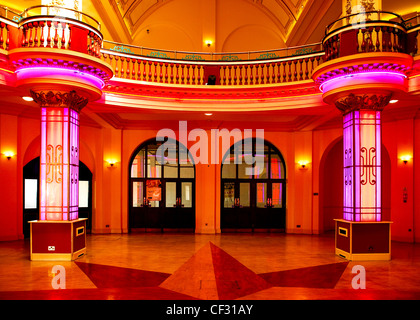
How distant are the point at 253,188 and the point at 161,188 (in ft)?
10.5

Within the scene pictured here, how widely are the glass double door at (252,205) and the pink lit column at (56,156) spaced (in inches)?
249

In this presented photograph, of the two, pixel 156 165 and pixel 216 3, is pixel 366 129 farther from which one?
pixel 216 3

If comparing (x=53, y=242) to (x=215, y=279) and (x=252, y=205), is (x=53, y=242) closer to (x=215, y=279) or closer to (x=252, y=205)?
(x=215, y=279)

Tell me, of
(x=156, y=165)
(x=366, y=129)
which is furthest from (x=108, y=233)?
(x=366, y=129)

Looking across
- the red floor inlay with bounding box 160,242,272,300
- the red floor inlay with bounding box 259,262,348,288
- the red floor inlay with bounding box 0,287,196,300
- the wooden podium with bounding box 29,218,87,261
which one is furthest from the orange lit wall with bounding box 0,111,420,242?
the red floor inlay with bounding box 0,287,196,300

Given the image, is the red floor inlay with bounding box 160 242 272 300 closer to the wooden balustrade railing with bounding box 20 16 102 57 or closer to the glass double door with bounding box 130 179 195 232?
the wooden balustrade railing with bounding box 20 16 102 57

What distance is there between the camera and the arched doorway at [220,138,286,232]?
1303 centimetres

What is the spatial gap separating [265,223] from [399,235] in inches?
165

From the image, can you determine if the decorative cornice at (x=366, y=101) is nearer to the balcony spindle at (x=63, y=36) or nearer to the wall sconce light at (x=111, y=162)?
the balcony spindle at (x=63, y=36)

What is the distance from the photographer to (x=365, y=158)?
7930mm

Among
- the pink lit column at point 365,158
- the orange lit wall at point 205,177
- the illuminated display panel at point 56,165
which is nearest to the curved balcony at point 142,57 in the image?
the pink lit column at point 365,158

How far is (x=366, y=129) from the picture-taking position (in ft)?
26.2

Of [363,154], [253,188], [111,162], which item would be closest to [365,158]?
[363,154]

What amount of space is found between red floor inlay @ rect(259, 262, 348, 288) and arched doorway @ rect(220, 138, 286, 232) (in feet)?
18.4
